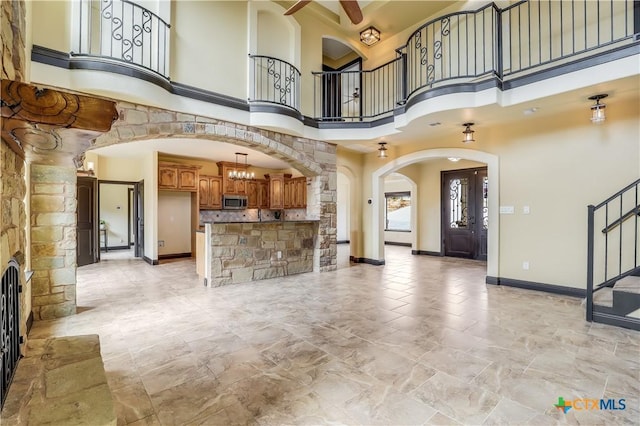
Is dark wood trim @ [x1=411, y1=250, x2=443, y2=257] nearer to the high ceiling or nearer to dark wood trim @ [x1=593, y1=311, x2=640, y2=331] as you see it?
dark wood trim @ [x1=593, y1=311, x2=640, y2=331]

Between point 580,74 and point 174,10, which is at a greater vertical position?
point 174,10

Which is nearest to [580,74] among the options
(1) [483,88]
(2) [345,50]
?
(1) [483,88]

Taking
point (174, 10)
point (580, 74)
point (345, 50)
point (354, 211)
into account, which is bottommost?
point (354, 211)

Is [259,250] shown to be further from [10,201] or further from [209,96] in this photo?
[10,201]

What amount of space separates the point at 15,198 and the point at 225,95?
11.9 feet

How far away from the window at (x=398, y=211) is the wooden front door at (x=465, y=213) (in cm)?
243

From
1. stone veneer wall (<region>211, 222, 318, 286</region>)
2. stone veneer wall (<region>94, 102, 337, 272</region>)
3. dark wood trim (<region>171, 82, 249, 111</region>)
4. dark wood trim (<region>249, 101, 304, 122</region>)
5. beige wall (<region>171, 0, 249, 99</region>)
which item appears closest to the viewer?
stone veneer wall (<region>94, 102, 337, 272</region>)

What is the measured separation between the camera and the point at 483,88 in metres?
4.23

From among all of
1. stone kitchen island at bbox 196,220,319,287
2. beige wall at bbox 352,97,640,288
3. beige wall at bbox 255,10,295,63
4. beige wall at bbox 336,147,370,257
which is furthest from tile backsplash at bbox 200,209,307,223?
beige wall at bbox 352,97,640,288

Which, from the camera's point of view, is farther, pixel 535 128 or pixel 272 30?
pixel 272 30

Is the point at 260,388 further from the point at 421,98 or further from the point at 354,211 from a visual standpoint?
the point at 354,211

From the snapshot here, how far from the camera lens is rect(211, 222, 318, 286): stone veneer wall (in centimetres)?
525

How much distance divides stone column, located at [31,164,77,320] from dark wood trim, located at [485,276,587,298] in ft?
21.5

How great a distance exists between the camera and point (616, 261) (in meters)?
4.22
